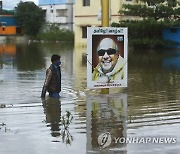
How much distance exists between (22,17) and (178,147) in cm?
6511

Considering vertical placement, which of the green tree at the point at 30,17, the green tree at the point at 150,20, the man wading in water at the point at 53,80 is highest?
the green tree at the point at 30,17

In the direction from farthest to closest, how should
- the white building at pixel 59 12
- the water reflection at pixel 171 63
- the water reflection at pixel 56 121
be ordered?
the white building at pixel 59 12
the water reflection at pixel 171 63
the water reflection at pixel 56 121

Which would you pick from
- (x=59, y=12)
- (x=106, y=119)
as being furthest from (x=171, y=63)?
(x=59, y=12)

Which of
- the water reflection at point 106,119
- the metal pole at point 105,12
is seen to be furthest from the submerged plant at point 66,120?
the metal pole at point 105,12

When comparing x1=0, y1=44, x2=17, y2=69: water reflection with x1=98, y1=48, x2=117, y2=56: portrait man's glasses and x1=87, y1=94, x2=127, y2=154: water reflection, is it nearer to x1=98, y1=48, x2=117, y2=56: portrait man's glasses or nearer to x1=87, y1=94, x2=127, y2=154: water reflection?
x1=98, y1=48, x2=117, y2=56: portrait man's glasses

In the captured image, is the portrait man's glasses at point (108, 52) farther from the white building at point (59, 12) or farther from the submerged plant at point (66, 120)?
the white building at point (59, 12)

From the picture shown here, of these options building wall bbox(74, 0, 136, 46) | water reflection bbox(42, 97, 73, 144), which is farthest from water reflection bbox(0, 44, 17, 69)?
building wall bbox(74, 0, 136, 46)

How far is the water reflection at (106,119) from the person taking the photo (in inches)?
284

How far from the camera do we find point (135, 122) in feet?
29.8

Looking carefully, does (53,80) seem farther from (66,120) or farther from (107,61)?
(66,120)

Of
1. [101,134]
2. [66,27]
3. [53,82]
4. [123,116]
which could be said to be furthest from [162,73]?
[66,27]

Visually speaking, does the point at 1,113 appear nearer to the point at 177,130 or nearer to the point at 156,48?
the point at 177,130

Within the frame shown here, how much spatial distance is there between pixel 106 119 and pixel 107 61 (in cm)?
359

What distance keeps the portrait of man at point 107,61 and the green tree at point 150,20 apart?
2758 cm
